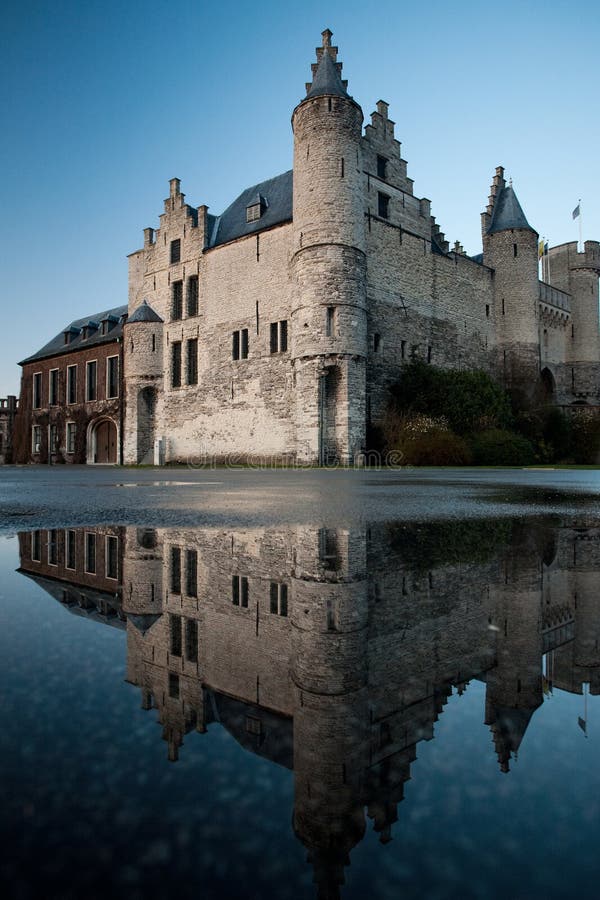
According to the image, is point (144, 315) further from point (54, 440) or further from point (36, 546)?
point (36, 546)

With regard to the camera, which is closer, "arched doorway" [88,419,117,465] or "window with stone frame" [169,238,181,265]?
"window with stone frame" [169,238,181,265]

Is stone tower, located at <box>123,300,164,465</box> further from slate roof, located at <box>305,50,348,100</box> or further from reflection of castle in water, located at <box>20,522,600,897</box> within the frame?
reflection of castle in water, located at <box>20,522,600,897</box>

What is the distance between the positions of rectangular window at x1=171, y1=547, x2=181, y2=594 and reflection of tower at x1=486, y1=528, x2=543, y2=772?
102 cm

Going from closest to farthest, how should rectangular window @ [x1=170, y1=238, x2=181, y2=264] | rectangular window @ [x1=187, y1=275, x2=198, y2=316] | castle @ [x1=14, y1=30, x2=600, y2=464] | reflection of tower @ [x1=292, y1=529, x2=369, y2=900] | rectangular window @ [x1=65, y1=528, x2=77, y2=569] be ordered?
reflection of tower @ [x1=292, y1=529, x2=369, y2=900] → rectangular window @ [x1=65, y1=528, x2=77, y2=569] → castle @ [x1=14, y1=30, x2=600, y2=464] → rectangular window @ [x1=187, y1=275, x2=198, y2=316] → rectangular window @ [x1=170, y1=238, x2=181, y2=264]

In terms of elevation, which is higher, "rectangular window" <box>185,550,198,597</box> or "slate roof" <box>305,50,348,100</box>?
"slate roof" <box>305,50,348,100</box>

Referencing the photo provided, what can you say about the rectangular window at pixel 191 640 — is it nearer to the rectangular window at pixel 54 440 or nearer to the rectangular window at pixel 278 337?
the rectangular window at pixel 278 337

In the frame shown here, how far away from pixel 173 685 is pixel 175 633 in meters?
0.35

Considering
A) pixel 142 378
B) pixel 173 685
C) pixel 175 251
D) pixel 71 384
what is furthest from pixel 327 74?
pixel 173 685

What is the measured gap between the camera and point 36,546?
3.02 meters

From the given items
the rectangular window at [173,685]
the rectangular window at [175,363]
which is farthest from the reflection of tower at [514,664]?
the rectangular window at [175,363]

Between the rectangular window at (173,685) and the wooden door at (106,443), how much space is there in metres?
→ 33.6

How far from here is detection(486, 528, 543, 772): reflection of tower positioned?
3.33 ft

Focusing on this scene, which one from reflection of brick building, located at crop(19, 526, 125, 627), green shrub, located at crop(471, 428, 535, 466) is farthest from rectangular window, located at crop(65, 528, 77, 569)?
green shrub, located at crop(471, 428, 535, 466)

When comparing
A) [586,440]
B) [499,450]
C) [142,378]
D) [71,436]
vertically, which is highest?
[142,378]
